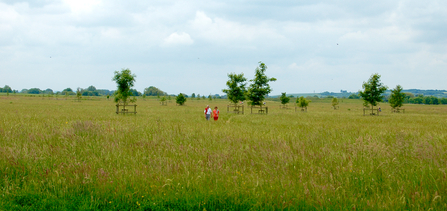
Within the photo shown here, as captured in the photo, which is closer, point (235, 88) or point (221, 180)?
point (221, 180)

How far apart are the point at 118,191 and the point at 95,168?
162 cm

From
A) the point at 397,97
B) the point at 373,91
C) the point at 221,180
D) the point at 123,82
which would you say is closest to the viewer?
the point at 221,180

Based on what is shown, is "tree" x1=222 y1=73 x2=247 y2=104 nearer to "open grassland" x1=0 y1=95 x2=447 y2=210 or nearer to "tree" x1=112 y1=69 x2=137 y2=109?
"tree" x1=112 y1=69 x2=137 y2=109

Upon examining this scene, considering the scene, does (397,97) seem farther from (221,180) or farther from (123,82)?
(221,180)

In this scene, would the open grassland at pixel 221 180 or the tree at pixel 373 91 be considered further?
the tree at pixel 373 91

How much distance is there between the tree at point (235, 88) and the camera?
42.2 m

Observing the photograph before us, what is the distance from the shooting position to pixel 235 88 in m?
42.4

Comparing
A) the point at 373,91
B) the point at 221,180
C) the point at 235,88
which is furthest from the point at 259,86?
the point at 221,180

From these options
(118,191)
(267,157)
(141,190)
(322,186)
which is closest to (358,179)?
(322,186)

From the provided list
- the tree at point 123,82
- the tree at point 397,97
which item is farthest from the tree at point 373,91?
the tree at point 123,82

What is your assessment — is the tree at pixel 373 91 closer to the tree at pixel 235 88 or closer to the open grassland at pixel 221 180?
the tree at pixel 235 88

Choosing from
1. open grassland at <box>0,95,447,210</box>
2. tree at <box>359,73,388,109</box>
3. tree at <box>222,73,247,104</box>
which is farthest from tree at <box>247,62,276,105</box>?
open grassland at <box>0,95,447,210</box>

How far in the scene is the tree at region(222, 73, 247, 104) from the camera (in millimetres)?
42219

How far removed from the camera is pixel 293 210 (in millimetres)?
4648
